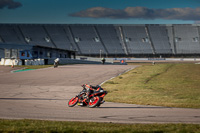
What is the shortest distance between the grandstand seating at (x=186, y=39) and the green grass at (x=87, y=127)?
96.0 metres

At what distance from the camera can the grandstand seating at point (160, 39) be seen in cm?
10257

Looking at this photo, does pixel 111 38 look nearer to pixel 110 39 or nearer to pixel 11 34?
pixel 110 39

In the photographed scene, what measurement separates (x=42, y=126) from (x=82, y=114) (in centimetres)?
295

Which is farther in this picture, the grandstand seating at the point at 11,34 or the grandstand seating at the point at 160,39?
the grandstand seating at the point at 11,34

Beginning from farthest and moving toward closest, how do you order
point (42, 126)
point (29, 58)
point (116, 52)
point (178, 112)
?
point (116, 52) < point (29, 58) < point (178, 112) < point (42, 126)

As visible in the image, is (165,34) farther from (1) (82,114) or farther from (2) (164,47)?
(1) (82,114)

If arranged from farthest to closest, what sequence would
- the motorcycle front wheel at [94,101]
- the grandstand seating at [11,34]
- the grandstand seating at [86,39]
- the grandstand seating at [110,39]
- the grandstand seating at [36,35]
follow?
1. the grandstand seating at [11,34]
2. the grandstand seating at [36,35]
3. the grandstand seating at [86,39]
4. the grandstand seating at [110,39]
5. the motorcycle front wheel at [94,101]

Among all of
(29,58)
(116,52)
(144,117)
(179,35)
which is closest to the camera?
(144,117)

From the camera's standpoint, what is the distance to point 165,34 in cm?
10881

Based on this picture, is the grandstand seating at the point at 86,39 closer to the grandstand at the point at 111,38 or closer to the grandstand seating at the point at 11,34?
the grandstand at the point at 111,38

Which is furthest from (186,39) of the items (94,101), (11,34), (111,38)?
(94,101)

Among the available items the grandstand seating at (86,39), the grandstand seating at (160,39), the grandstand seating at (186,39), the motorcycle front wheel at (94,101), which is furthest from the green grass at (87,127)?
the grandstand seating at (186,39)

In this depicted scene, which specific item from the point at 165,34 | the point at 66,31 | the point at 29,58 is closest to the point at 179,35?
the point at 165,34

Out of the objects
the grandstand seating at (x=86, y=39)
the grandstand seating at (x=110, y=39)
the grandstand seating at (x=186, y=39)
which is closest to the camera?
the grandstand seating at (x=110, y=39)
